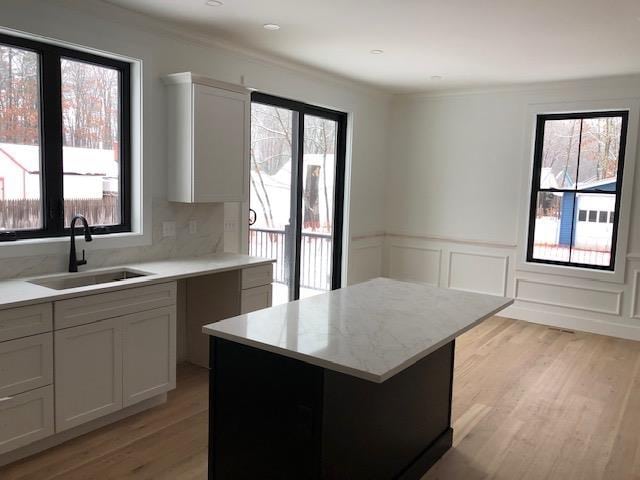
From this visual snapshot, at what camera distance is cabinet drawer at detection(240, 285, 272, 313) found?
3879mm

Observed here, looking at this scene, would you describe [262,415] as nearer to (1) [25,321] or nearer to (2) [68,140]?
(1) [25,321]

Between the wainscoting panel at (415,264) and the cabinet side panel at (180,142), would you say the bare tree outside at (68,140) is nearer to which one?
the cabinet side panel at (180,142)

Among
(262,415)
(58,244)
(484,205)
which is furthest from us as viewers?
(484,205)

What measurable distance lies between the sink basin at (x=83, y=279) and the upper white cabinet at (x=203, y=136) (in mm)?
679

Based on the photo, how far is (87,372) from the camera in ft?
9.42

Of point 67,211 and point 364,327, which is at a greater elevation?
point 67,211

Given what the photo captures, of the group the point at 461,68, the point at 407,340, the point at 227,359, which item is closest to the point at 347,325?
the point at 407,340

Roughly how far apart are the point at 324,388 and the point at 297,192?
3.52 meters

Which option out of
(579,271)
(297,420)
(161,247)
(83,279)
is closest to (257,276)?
(161,247)

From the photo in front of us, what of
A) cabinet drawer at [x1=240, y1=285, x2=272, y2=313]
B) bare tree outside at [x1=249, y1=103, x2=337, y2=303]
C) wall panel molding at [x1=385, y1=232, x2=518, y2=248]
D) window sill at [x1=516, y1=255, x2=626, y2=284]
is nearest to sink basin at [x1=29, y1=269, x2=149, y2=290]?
cabinet drawer at [x1=240, y1=285, x2=272, y2=313]

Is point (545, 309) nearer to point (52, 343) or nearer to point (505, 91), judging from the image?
point (505, 91)

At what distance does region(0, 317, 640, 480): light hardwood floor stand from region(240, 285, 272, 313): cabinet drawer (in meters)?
0.62

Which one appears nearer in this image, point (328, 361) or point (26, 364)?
point (328, 361)

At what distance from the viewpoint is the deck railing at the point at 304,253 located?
16.4 ft
